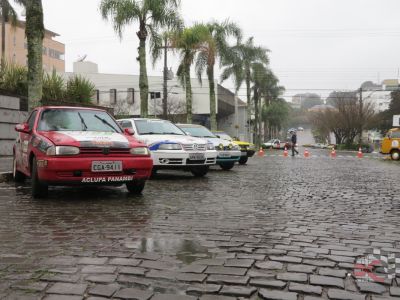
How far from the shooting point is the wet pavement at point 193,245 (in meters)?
3.21

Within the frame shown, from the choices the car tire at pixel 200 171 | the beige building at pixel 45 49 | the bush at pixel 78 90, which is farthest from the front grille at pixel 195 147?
the beige building at pixel 45 49

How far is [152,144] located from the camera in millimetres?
10758

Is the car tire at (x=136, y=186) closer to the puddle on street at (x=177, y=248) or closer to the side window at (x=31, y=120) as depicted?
the side window at (x=31, y=120)

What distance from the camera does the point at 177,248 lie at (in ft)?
14.0

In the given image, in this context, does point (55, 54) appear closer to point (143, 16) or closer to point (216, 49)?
point (216, 49)

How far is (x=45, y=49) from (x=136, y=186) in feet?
253

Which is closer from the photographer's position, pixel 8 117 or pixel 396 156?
pixel 8 117

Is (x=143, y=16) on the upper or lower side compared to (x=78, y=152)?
upper

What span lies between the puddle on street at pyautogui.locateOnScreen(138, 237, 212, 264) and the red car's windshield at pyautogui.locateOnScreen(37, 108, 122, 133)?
3.99 metres

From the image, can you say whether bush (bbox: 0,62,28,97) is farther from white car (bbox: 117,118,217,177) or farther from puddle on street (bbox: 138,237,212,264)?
puddle on street (bbox: 138,237,212,264)

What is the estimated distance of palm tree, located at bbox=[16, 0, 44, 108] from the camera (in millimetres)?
11250

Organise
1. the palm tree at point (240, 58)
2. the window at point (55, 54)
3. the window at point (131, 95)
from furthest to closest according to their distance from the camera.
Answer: the window at point (55, 54) → the window at point (131, 95) → the palm tree at point (240, 58)

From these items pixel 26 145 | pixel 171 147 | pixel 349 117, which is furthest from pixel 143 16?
pixel 349 117

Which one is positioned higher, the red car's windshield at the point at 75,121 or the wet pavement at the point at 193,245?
the red car's windshield at the point at 75,121
